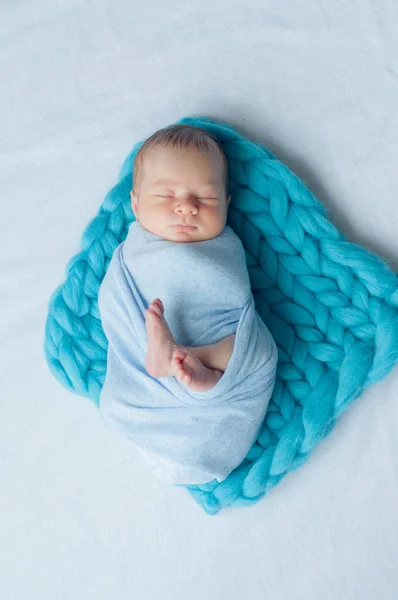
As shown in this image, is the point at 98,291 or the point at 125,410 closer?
the point at 125,410

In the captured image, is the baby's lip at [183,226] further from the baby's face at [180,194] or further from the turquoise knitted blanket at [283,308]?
the turquoise knitted blanket at [283,308]

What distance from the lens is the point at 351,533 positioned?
122 cm

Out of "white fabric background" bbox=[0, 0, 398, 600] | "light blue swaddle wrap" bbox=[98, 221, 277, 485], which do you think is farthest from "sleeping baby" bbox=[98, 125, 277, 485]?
"white fabric background" bbox=[0, 0, 398, 600]

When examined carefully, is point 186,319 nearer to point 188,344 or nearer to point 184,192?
point 188,344

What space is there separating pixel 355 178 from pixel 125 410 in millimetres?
513

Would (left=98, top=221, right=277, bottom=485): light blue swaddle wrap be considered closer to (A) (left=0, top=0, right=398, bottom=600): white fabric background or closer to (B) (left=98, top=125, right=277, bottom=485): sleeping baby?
(B) (left=98, top=125, right=277, bottom=485): sleeping baby

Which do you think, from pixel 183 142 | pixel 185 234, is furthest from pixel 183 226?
pixel 183 142

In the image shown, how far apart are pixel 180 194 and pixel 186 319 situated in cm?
18

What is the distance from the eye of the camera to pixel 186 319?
3.77ft

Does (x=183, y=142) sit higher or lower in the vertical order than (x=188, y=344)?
higher

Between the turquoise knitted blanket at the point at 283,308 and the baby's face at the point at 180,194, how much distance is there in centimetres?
11

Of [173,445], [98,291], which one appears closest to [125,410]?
[173,445]

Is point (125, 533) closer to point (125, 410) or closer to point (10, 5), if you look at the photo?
point (125, 410)

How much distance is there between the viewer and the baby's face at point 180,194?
45.6 inches
